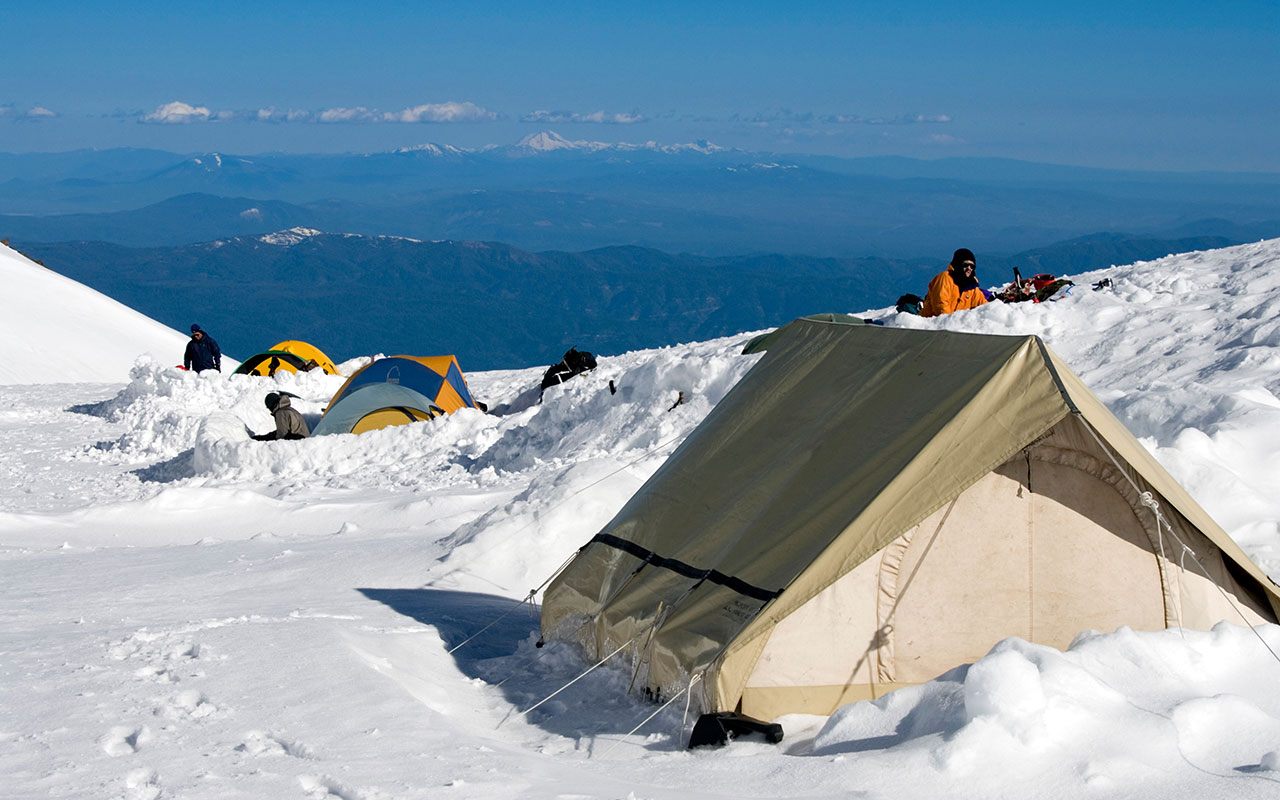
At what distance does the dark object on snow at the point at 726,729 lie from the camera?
4637 millimetres

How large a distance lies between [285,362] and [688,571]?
687 inches

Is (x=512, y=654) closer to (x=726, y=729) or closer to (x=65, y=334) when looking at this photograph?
(x=726, y=729)

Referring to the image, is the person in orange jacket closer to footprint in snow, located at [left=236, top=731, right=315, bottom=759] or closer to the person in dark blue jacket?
footprint in snow, located at [left=236, top=731, right=315, bottom=759]

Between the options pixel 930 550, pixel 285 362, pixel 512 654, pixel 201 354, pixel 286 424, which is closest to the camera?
pixel 930 550

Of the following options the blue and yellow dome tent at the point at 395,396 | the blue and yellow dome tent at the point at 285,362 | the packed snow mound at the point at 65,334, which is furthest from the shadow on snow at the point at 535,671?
the packed snow mound at the point at 65,334

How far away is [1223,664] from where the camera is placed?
4.62 meters

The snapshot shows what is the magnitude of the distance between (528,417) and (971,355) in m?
10.4

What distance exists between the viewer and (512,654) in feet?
20.9

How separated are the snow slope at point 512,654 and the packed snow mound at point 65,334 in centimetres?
1620

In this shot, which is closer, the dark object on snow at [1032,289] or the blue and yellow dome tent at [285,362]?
the dark object on snow at [1032,289]

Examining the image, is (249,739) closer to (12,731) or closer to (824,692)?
(12,731)

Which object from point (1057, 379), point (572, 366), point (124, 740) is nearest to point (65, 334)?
point (572, 366)

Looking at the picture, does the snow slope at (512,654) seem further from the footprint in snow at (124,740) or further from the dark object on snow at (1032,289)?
the dark object on snow at (1032,289)

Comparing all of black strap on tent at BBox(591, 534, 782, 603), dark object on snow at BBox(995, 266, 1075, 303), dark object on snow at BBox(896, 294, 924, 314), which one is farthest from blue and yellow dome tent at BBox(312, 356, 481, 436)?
black strap on tent at BBox(591, 534, 782, 603)
